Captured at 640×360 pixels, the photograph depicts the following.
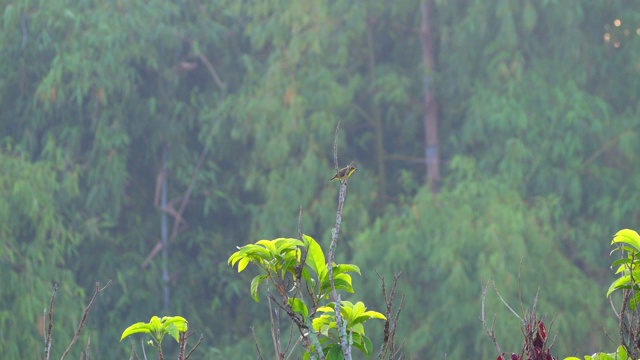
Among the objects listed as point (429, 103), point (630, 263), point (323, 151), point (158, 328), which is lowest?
point (158, 328)

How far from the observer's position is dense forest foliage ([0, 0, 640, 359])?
21.9ft

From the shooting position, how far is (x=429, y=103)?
777 centimetres

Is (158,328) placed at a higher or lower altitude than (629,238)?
lower

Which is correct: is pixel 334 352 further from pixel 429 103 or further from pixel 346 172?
pixel 429 103

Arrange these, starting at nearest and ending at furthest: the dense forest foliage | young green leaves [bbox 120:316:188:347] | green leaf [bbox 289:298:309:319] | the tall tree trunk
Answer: green leaf [bbox 289:298:309:319] → young green leaves [bbox 120:316:188:347] → the dense forest foliage → the tall tree trunk

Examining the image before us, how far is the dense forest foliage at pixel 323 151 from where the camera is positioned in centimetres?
666

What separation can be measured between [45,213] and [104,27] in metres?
1.42

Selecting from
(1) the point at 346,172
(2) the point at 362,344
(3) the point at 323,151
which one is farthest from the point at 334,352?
(3) the point at 323,151

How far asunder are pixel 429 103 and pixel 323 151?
946 millimetres

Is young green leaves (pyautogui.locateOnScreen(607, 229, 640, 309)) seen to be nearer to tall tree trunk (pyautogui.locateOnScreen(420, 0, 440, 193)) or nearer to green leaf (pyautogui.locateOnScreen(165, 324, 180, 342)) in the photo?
green leaf (pyautogui.locateOnScreen(165, 324, 180, 342))

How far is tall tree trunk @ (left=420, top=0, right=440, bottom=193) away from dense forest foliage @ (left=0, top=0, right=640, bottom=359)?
2 centimetres

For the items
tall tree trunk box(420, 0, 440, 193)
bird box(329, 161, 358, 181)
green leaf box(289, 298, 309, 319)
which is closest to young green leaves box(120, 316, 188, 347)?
green leaf box(289, 298, 309, 319)

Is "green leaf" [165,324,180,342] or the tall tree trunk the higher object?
the tall tree trunk

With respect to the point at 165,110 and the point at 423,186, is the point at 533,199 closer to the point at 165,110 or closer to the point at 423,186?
the point at 423,186
